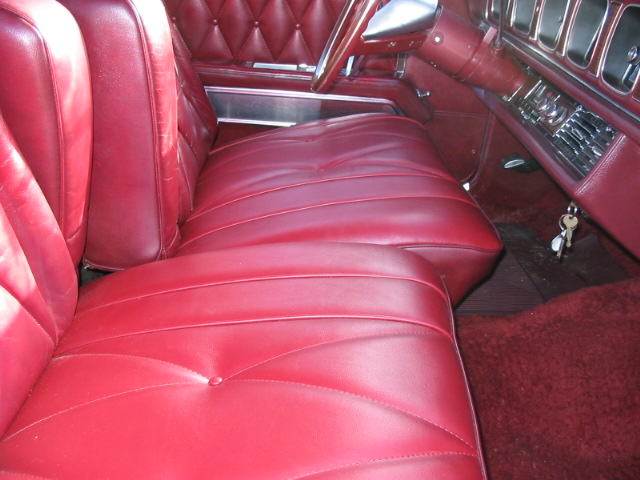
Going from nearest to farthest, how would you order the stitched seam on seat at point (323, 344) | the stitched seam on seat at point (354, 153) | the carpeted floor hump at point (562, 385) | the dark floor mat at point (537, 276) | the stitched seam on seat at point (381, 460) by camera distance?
1. the stitched seam on seat at point (381, 460)
2. the stitched seam on seat at point (323, 344)
3. the carpeted floor hump at point (562, 385)
4. the stitched seam on seat at point (354, 153)
5. the dark floor mat at point (537, 276)

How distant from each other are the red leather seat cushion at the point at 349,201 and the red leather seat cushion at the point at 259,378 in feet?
0.42

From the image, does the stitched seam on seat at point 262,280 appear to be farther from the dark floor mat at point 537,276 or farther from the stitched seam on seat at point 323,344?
the dark floor mat at point 537,276

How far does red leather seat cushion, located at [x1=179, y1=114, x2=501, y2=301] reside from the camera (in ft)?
3.55

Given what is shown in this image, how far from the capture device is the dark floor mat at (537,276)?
5.30ft

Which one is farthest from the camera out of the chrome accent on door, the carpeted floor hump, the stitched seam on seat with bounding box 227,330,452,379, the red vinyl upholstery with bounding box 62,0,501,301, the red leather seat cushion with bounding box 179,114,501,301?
the chrome accent on door

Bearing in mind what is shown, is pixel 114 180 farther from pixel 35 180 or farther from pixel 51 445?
pixel 51 445

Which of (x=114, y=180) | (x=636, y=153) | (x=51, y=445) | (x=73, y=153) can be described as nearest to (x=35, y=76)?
(x=73, y=153)

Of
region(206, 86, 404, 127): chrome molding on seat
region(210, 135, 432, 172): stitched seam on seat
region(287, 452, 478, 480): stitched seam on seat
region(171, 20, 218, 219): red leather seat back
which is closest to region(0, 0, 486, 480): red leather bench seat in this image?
region(287, 452, 478, 480): stitched seam on seat

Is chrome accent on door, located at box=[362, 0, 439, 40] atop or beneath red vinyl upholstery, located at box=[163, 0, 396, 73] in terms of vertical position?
atop

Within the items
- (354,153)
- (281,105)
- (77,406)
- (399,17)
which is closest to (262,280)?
(77,406)

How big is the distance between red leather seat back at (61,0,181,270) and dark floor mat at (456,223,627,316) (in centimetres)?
93

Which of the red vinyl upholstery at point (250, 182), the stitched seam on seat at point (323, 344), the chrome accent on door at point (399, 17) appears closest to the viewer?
the stitched seam on seat at point (323, 344)

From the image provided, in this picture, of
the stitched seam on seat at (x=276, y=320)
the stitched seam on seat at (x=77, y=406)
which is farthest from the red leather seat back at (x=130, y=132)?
the stitched seam on seat at (x=77, y=406)

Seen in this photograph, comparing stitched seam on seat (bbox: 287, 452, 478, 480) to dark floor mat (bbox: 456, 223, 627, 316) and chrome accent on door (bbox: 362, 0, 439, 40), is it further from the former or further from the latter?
chrome accent on door (bbox: 362, 0, 439, 40)
